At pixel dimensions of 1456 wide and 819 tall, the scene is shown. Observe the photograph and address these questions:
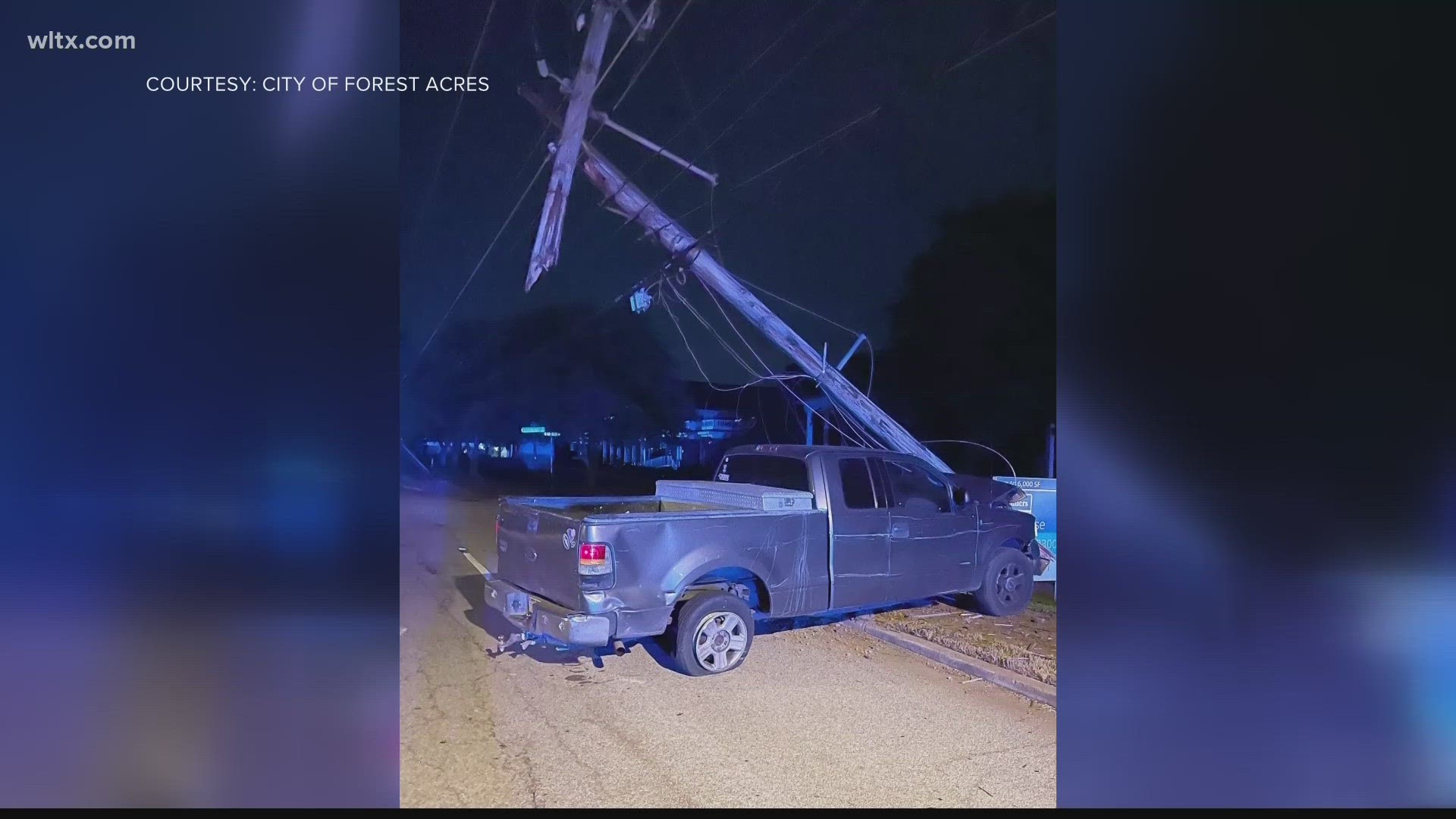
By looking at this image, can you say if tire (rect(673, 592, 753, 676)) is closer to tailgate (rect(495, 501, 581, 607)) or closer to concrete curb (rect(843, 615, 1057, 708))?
tailgate (rect(495, 501, 581, 607))

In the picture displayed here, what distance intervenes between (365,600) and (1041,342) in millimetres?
6456

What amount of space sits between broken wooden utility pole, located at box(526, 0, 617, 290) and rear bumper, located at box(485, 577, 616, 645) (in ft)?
12.2

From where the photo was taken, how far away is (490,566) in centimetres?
784

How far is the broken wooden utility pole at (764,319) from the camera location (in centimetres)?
707

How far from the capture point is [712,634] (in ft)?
15.6

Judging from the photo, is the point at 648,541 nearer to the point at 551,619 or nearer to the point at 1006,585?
the point at 551,619

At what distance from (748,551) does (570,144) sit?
4.28m

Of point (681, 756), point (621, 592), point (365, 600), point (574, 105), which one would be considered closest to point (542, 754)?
point (681, 756)

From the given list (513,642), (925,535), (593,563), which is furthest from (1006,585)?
(513,642)

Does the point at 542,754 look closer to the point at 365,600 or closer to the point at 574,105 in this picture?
the point at 365,600

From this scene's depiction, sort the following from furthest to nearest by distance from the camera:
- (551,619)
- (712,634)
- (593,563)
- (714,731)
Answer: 1. (712,634)
2. (551,619)
3. (593,563)
4. (714,731)

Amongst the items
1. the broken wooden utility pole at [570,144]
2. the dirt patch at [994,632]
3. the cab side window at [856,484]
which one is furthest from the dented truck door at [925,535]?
the broken wooden utility pole at [570,144]
